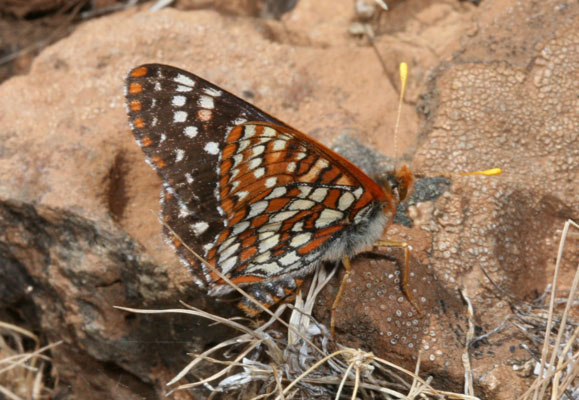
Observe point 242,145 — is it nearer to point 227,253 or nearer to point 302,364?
point 227,253

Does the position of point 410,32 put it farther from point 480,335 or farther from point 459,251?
point 480,335

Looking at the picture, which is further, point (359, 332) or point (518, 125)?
point (518, 125)

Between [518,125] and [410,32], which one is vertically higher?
[410,32]

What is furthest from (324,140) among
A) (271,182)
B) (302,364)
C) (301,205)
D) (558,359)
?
(558,359)

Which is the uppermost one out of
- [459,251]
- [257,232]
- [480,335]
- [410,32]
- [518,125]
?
[410,32]

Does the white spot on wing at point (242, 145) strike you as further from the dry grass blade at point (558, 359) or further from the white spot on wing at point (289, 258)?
the dry grass blade at point (558, 359)

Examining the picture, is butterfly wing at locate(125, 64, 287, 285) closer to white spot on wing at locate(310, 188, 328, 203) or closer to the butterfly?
the butterfly

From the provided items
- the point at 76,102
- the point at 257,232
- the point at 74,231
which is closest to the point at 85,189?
the point at 74,231
